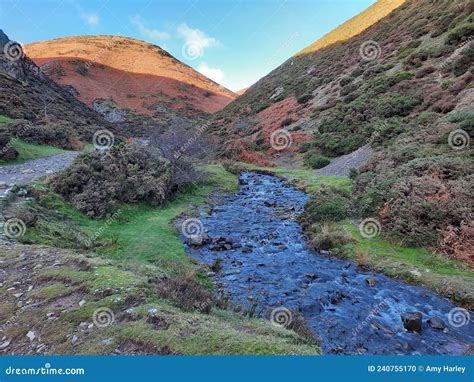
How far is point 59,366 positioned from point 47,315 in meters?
1.45

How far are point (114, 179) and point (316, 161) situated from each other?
17891mm

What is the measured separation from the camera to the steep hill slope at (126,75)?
81.5m

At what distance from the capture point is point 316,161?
1134 inches

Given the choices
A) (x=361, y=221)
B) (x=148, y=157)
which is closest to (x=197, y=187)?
(x=148, y=157)

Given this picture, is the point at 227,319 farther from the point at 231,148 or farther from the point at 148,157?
the point at 231,148

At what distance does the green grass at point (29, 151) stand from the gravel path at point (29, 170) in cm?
61

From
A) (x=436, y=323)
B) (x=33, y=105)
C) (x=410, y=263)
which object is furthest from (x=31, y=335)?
(x=33, y=105)

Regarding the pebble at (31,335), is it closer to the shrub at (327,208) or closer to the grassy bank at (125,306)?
the grassy bank at (125,306)

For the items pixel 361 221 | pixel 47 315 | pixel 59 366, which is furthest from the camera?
pixel 361 221

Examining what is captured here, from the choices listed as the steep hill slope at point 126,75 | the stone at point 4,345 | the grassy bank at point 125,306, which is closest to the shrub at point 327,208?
the grassy bank at point 125,306

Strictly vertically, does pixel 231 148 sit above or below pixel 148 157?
above

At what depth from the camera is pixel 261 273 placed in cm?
1166

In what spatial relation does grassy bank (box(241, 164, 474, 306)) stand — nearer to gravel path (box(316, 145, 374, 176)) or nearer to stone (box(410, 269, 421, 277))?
stone (box(410, 269, 421, 277))

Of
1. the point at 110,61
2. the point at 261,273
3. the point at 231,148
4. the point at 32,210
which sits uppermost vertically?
the point at 110,61
